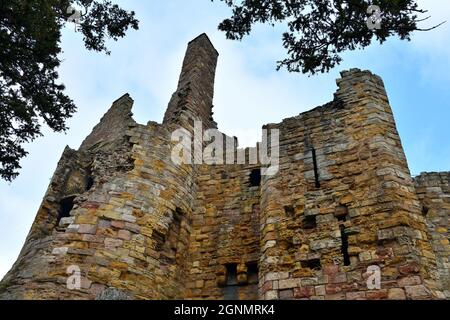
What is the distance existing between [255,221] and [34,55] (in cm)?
578

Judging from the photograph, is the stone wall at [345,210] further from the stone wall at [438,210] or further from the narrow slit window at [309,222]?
the stone wall at [438,210]

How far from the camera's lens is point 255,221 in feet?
27.1

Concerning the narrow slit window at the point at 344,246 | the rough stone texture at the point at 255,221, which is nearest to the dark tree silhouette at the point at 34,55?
the rough stone texture at the point at 255,221

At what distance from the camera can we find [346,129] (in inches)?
295

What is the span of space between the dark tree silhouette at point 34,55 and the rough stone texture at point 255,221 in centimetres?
112

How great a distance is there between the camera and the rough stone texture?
570 centimetres

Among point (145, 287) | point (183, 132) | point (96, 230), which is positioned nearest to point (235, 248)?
point (145, 287)

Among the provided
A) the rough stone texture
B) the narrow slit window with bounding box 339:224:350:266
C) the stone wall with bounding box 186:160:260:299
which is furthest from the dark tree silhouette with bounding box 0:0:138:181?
the narrow slit window with bounding box 339:224:350:266

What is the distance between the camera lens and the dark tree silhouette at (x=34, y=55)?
745 cm

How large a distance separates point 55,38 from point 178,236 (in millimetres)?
4813

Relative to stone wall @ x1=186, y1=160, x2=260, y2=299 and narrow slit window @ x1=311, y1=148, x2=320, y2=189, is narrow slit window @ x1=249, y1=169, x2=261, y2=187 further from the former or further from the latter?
narrow slit window @ x1=311, y1=148, x2=320, y2=189

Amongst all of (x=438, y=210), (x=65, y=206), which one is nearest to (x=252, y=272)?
(x=65, y=206)
